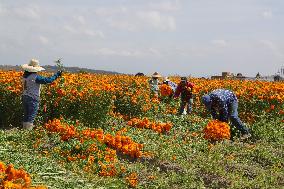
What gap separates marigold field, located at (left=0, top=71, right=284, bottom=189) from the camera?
804 cm

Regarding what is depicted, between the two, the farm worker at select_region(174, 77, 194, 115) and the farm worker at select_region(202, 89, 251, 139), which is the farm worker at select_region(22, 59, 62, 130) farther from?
the farm worker at select_region(174, 77, 194, 115)

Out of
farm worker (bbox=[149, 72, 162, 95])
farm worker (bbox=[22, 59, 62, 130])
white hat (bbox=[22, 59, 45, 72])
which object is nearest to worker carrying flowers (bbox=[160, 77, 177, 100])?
farm worker (bbox=[149, 72, 162, 95])

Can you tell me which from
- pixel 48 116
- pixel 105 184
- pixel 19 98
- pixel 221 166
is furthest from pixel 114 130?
pixel 105 184

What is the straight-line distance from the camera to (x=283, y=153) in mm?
11570

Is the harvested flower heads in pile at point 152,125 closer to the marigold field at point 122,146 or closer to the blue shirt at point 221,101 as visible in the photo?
the marigold field at point 122,146

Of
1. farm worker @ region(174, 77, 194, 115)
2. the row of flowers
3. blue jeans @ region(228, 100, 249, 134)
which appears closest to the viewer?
the row of flowers

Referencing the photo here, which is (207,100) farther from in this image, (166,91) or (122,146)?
(166,91)

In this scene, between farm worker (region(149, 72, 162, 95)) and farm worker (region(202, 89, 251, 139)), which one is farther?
farm worker (region(149, 72, 162, 95))

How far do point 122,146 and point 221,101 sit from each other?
3668 millimetres

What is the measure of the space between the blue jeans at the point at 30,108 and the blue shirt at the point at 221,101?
442cm

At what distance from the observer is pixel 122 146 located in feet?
32.5

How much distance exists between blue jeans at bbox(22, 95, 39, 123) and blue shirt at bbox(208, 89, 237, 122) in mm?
4418

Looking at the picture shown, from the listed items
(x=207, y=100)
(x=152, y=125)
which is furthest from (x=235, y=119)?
(x=152, y=125)

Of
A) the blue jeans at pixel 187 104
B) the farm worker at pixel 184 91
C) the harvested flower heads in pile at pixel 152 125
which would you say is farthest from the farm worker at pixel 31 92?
the blue jeans at pixel 187 104
